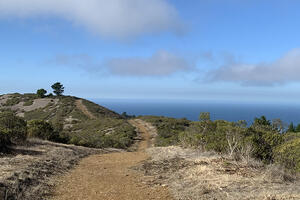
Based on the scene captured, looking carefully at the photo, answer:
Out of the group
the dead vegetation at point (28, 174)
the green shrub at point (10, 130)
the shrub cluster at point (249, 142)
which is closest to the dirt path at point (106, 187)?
the dead vegetation at point (28, 174)

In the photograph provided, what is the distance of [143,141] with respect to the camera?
107 feet

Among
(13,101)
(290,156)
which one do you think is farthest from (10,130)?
(13,101)

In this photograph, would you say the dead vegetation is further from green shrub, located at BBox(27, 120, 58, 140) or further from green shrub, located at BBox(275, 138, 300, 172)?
green shrub, located at BBox(275, 138, 300, 172)

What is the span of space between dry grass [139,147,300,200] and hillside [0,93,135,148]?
1501 centimetres

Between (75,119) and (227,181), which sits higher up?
(227,181)

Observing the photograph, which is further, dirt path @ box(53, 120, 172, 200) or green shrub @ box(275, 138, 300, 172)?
green shrub @ box(275, 138, 300, 172)

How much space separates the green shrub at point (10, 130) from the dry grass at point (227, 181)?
7.64 metres

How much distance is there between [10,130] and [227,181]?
39.4 feet

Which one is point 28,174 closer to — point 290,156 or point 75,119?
point 290,156

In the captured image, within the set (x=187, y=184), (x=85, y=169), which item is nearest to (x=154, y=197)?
(x=187, y=184)

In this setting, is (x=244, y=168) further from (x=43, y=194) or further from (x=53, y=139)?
(x=53, y=139)

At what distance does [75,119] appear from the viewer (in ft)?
167

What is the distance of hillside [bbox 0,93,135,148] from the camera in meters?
27.1

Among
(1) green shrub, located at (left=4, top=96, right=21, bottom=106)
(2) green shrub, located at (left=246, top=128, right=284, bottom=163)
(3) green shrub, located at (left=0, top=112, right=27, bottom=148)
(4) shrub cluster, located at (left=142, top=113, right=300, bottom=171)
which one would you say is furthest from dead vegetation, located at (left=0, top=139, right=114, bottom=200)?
(1) green shrub, located at (left=4, top=96, right=21, bottom=106)
